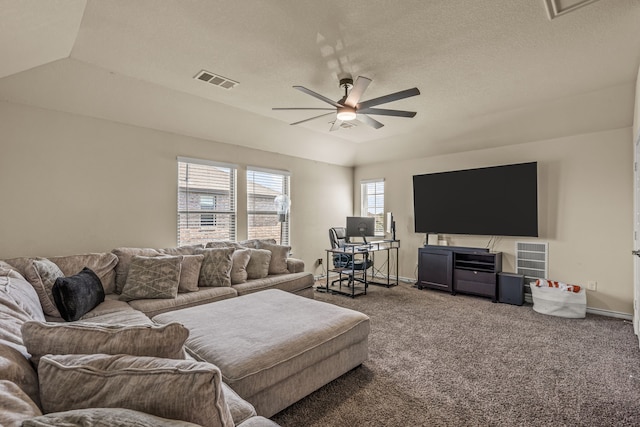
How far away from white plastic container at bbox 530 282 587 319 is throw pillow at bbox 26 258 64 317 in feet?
17.7

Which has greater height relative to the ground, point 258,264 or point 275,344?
point 258,264

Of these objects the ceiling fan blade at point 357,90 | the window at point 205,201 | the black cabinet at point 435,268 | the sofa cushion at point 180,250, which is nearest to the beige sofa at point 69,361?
the sofa cushion at point 180,250

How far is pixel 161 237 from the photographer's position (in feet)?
13.5

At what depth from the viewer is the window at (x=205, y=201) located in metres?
4.38

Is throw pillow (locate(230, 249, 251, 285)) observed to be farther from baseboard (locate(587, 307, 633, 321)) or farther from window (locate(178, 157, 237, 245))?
baseboard (locate(587, 307, 633, 321))

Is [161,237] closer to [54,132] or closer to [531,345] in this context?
[54,132]

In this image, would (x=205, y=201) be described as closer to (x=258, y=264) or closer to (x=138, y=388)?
(x=258, y=264)

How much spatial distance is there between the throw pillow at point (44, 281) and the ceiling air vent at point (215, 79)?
7.49ft

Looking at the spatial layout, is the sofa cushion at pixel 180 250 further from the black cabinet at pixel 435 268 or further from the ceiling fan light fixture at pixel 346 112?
the black cabinet at pixel 435 268

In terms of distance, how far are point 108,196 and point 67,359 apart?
325 centimetres

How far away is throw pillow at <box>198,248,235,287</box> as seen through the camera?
367 cm

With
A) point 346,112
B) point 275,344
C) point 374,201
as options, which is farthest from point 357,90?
point 374,201

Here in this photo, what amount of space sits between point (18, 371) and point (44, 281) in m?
2.12

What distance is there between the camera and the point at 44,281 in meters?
2.57
